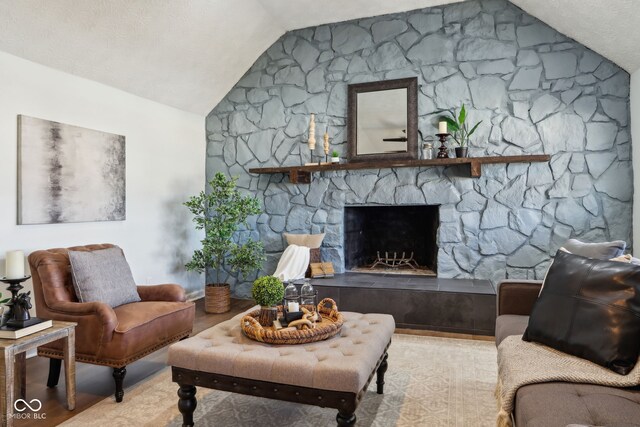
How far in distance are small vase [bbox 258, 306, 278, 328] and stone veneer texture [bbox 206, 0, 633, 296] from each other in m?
2.46

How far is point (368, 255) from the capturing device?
516 cm

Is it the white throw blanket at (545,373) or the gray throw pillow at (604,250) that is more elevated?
the gray throw pillow at (604,250)

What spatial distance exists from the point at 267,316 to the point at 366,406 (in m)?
0.75

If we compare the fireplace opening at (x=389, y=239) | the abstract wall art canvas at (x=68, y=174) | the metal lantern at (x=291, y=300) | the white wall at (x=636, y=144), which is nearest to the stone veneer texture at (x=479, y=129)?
the white wall at (x=636, y=144)

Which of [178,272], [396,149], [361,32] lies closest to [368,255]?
[396,149]

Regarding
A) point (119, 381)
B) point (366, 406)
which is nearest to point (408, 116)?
point (366, 406)

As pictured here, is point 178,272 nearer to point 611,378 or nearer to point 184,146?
point 184,146

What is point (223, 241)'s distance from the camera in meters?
4.64

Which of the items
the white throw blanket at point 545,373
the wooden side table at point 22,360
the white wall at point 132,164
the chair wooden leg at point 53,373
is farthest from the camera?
the white wall at point 132,164

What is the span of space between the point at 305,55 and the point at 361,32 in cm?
69

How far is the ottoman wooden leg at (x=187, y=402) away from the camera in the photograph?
2.03 metres

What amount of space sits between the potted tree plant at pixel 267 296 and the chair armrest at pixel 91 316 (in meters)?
0.90

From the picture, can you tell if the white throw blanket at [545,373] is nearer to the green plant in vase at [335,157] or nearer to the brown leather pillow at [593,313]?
the brown leather pillow at [593,313]

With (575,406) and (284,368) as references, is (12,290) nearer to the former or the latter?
(284,368)
